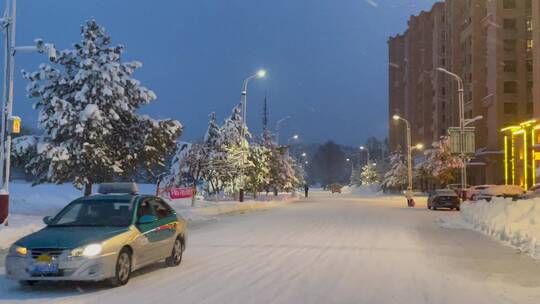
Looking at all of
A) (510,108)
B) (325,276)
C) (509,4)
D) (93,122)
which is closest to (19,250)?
(325,276)

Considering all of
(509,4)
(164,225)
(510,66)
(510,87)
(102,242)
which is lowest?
(102,242)

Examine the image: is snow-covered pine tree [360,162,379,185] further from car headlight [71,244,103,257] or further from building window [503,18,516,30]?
car headlight [71,244,103,257]

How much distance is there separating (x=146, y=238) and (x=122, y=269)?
39.1 inches

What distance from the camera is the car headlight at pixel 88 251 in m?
9.30

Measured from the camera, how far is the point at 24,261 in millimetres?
9367

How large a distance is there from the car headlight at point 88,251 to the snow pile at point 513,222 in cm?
963

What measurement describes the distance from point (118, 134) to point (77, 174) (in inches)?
105

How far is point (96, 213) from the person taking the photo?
11.1m

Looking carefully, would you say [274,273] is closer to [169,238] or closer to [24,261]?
[169,238]

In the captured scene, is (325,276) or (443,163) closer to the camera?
(325,276)

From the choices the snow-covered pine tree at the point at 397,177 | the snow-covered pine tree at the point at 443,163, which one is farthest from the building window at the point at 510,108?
the snow-covered pine tree at the point at 397,177

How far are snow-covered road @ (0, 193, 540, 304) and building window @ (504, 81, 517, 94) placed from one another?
200 feet

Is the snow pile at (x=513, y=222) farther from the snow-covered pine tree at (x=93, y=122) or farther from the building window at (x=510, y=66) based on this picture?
the building window at (x=510, y=66)

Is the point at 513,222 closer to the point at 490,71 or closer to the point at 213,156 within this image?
the point at 213,156
